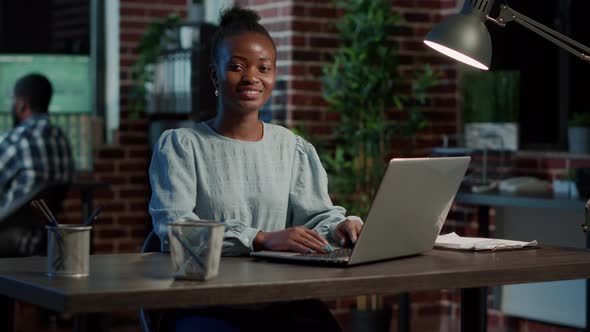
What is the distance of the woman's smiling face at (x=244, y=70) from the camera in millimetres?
2395

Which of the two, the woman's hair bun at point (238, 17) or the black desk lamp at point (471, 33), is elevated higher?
the woman's hair bun at point (238, 17)

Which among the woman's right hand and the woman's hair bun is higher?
the woman's hair bun

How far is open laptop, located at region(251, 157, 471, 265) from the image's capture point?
1.94 m

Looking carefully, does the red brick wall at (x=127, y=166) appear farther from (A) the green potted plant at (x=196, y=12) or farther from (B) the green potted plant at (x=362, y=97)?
(B) the green potted plant at (x=362, y=97)

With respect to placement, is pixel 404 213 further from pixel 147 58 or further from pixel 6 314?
pixel 147 58

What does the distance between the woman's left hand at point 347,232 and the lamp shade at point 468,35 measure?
0.44 metres

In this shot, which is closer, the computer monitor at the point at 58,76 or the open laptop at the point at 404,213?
the open laptop at the point at 404,213

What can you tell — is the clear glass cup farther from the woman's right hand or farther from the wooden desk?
the woman's right hand

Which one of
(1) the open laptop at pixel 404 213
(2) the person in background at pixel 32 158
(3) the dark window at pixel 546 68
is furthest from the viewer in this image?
(2) the person in background at pixel 32 158

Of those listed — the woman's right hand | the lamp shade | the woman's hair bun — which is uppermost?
the woman's hair bun

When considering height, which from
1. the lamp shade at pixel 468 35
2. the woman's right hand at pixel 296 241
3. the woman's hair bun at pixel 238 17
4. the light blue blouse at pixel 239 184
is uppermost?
the woman's hair bun at pixel 238 17

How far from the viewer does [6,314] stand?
6.53ft

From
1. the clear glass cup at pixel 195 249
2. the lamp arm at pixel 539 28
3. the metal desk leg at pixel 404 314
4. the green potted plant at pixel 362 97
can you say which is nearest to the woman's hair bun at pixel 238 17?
the lamp arm at pixel 539 28

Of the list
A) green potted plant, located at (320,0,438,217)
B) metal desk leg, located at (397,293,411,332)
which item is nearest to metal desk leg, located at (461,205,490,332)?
metal desk leg, located at (397,293,411,332)
